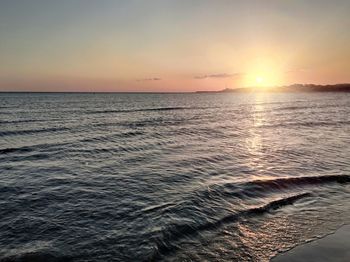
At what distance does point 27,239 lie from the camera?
348 inches

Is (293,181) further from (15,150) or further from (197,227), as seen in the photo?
(15,150)

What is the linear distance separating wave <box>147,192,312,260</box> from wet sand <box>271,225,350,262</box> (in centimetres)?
236

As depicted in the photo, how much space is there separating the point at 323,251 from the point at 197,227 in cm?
342

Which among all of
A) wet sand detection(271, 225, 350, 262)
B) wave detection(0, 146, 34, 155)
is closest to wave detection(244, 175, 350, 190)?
wet sand detection(271, 225, 350, 262)

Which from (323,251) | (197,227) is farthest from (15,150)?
(323,251)

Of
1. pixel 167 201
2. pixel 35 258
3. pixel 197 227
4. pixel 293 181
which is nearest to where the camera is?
pixel 35 258

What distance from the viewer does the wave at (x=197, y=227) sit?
27.5 ft

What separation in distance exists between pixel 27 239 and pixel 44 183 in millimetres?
5909

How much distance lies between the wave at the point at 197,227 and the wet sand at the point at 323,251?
2.36 m

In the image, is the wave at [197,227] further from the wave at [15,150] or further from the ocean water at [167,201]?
the wave at [15,150]

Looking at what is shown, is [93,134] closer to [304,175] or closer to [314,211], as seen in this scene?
[304,175]

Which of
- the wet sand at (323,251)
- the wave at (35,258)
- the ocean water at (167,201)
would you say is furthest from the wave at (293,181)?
the wave at (35,258)

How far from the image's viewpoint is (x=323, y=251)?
26.8 ft

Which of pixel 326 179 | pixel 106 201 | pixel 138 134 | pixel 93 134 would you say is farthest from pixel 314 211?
pixel 93 134
